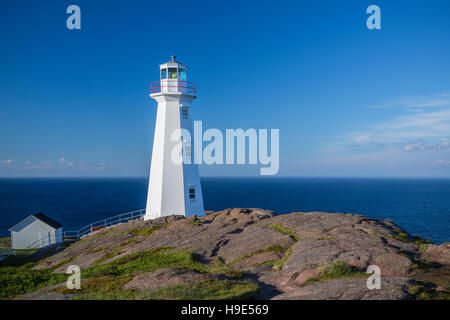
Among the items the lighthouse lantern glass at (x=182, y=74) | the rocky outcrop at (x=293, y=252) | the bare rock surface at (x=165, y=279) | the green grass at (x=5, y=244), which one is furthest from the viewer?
the green grass at (x=5, y=244)

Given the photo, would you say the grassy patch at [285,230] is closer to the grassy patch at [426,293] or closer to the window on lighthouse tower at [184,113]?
the grassy patch at [426,293]

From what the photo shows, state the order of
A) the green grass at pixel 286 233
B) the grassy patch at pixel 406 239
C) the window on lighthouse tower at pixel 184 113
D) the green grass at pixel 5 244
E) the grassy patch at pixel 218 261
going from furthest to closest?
1. the green grass at pixel 5 244
2. the window on lighthouse tower at pixel 184 113
3. the grassy patch at pixel 406 239
4. the grassy patch at pixel 218 261
5. the green grass at pixel 286 233

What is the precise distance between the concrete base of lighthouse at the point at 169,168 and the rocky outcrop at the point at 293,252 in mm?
6058

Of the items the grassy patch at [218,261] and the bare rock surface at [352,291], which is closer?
the bare rock surface at [352,291]

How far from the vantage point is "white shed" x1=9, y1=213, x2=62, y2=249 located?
124 ft

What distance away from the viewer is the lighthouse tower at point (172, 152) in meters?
30.0

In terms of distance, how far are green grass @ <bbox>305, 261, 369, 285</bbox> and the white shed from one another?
34.8 m

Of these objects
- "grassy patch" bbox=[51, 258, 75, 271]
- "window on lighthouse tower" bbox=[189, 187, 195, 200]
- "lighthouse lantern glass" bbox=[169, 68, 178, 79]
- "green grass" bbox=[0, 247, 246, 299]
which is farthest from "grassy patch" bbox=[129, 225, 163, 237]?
"lighthouse lantern glass" bbox=[169, 68, 178, 79]

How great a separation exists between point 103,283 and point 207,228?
10.1 metres

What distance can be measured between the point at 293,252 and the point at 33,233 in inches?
1345

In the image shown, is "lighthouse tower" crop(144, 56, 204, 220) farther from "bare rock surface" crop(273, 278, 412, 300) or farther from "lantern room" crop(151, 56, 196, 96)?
"bare rock surface" crop(273, 278, 412, 300)

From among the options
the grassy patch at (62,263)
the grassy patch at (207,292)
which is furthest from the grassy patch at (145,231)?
the grassy patch at (207,292)

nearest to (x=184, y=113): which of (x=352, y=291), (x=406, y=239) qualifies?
(x=406, y=239)
